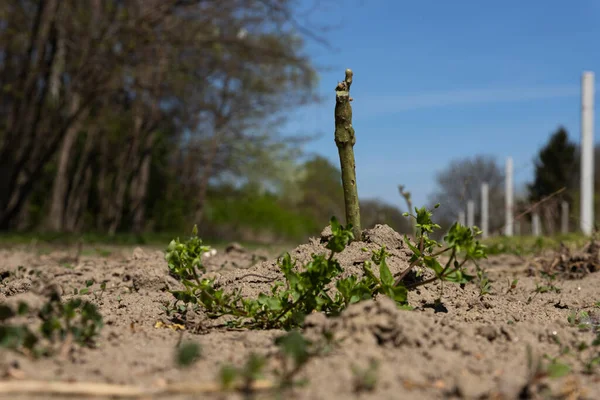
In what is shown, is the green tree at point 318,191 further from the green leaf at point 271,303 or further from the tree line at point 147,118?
the green leaf at point 271,303

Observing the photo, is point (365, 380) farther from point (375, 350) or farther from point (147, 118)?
point (147, 118)

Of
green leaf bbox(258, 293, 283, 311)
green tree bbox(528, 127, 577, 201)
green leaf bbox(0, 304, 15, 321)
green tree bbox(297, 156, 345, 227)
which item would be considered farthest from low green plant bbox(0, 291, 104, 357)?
green tree bbox(528, 127, 577, 201)

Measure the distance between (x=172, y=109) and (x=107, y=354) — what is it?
1866cm

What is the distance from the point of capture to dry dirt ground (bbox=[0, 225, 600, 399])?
→ 157cm

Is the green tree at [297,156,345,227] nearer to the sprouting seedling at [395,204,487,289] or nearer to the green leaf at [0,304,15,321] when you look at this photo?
the sprouting seedling at [395,204,487,289]

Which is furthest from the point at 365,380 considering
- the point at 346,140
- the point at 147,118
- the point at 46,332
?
the point at 147,118

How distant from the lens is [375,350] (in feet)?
5.93

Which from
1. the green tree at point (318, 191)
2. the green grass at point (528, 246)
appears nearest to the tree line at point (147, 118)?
the green tree at point (318, 191)

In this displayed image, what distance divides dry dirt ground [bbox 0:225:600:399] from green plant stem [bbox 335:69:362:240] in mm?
303

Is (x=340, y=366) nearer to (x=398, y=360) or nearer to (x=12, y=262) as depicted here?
(x=398, y=360)

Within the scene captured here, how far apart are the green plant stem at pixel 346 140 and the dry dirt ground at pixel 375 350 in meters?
0.30

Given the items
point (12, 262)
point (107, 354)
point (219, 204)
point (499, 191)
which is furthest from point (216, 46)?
point (499, 191)

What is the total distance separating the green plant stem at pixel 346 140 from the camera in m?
2.82

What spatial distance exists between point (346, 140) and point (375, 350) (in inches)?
49.4
